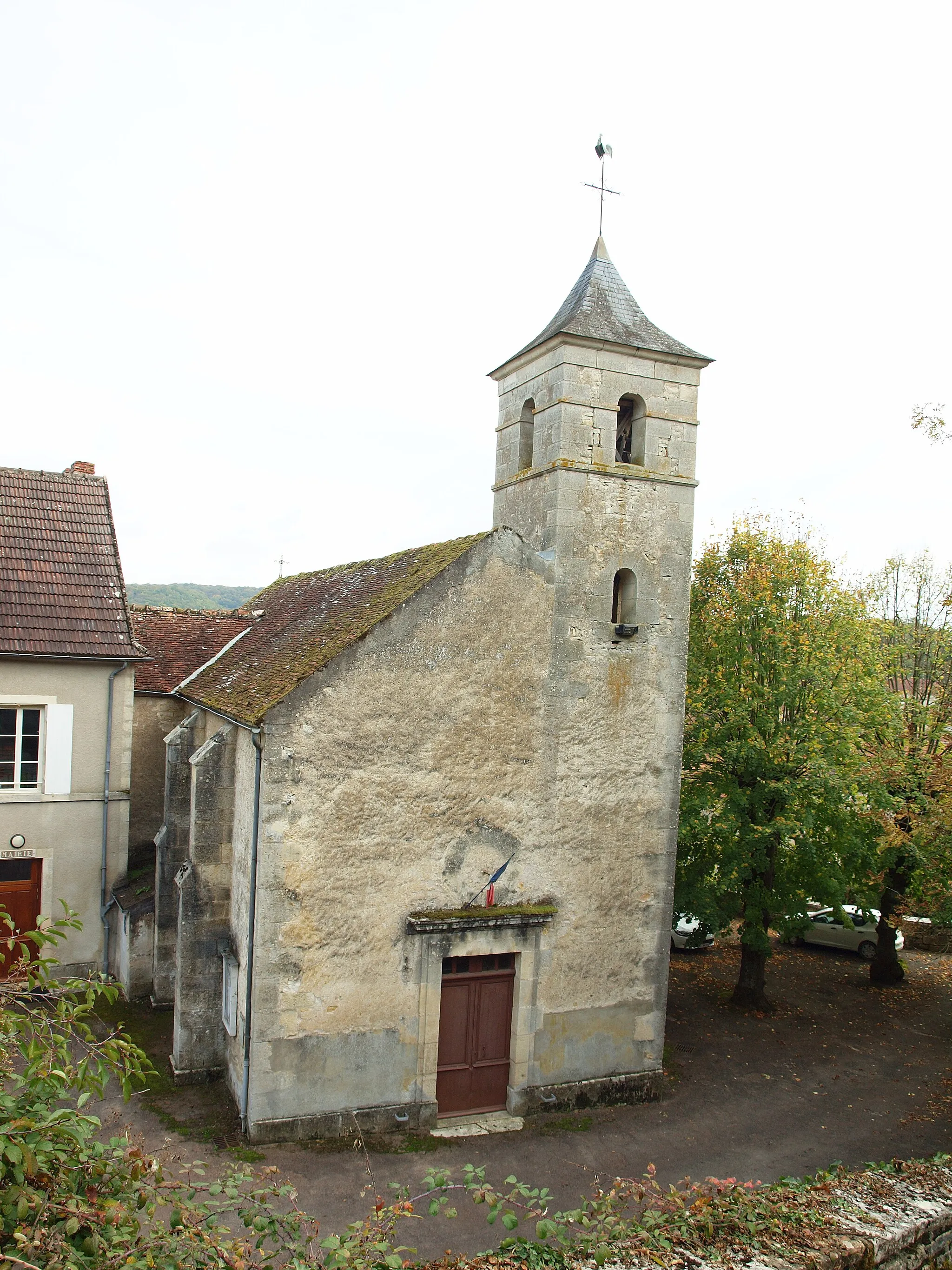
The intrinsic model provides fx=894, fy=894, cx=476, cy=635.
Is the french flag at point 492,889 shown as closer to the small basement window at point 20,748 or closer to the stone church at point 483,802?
the stone church at point 483,802

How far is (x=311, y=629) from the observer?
1482cm

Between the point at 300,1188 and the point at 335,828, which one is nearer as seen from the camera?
the point at 300,1188

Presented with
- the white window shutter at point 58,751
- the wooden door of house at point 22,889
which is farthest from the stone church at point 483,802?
the wooden door of house at point 22,889

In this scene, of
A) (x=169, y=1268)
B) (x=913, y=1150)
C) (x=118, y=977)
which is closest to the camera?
(x=169, y=1268)

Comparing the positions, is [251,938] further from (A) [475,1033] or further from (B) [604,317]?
(B) [604,317]

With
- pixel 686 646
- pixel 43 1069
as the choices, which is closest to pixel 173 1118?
pixel 43 1069

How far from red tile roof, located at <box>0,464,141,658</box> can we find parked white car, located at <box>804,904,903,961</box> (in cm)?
1859

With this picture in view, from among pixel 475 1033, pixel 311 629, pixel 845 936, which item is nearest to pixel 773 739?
pixel 475 1033

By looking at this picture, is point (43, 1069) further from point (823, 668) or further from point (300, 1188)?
point (823, 668)

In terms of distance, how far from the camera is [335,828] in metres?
12.0

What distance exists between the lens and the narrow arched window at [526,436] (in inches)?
570

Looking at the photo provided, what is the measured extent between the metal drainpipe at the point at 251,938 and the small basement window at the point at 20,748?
702cm

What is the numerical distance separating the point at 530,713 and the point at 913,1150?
27.8 feet

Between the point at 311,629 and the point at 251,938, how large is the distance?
5107mm
